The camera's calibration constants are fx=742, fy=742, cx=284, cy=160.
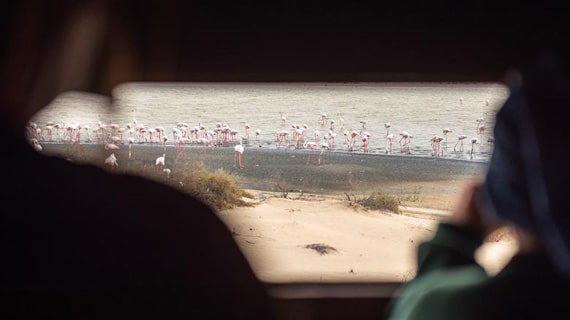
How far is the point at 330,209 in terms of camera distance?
246 centimetres

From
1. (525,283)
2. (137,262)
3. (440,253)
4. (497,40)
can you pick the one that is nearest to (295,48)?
(497,40)

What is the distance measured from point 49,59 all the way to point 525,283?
161cm

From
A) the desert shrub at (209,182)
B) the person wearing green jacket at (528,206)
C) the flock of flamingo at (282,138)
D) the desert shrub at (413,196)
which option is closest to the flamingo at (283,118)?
the flock of flamingo at (282,138)

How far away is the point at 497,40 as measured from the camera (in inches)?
87.1

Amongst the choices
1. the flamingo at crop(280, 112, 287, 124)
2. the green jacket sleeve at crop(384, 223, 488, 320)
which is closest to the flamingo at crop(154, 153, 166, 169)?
the flamingo at crop(280, 112, 287, 124)

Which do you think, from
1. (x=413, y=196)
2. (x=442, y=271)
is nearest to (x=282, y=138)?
(x=413, y=196)

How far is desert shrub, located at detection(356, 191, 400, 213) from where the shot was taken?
2.43 meters

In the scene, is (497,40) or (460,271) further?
(497,40)

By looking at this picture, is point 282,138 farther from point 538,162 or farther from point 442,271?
point 538,162

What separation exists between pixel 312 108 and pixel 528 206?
5.16 ft

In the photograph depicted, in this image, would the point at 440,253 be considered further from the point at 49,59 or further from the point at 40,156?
the point at 49,59

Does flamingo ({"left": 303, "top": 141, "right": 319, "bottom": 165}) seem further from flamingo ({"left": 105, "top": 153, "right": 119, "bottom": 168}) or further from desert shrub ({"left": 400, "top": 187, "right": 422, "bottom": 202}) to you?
flamingo ({"left": 105, "top": 153, "right": 119, "bottom": 168})

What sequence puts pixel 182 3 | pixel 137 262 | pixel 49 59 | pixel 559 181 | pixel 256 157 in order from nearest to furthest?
pixel 559 181
pixel 137 262
pixel 49 59
pixel 182 3
pixel 256 157

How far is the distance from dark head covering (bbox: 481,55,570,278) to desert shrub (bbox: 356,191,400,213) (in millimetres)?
1588
